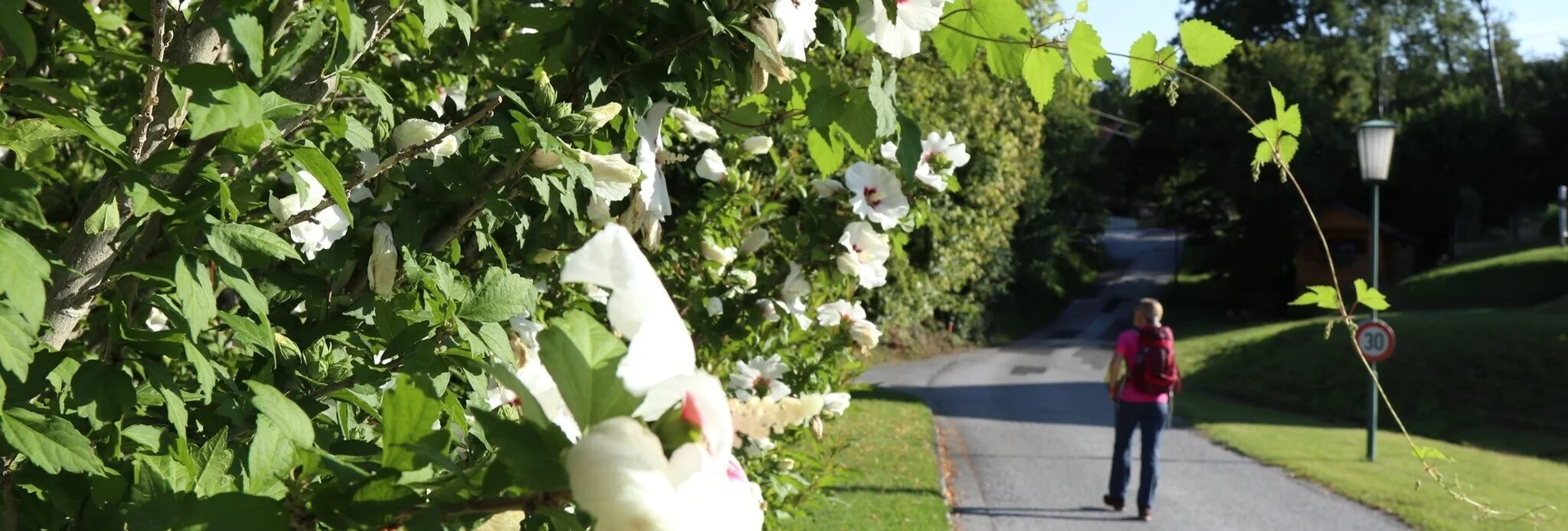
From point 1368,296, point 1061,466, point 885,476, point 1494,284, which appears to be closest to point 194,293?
point 1368,296

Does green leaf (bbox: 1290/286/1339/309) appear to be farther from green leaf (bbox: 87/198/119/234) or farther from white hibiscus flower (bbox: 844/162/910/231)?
green leaf (bbox: 87/198/119/234)

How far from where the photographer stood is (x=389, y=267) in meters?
1.46

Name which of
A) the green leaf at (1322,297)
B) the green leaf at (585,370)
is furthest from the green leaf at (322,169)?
the green leaf at (1322,297)

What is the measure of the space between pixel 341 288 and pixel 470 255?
254 millimetres

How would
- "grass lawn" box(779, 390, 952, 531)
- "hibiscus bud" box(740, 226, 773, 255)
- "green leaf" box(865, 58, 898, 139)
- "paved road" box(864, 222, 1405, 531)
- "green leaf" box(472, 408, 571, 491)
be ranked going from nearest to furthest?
"green leaf" box(472, 408, 571, 491) < "green leaf" box(865, 58, 898, 139) < "hibiscus bud" box(740, 226, 773, 255) < "grass lawn" box(779, 390, 952, 531) < "paved road" box(864, 222, 1405, 531)

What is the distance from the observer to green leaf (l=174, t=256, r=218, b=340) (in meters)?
1.08

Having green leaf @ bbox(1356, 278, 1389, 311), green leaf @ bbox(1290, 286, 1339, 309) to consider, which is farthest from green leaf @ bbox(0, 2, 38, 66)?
green leaf @ bbox(1356, 278, 1389, 311)

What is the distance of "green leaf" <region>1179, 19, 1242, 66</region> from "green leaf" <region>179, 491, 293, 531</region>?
1.55 m

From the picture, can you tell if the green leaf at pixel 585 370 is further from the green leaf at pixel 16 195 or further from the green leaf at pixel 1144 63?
the green leaf at pixel 1144 63

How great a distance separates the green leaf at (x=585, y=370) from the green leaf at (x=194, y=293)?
51 centimetres

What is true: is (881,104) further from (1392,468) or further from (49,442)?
(1392,468)

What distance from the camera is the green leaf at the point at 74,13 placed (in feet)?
3.92

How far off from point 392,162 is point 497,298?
212mm

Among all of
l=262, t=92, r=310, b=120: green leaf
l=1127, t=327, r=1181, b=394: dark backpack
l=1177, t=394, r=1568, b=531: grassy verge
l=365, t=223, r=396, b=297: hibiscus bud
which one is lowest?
l=1177, t=394, r=1568, b=531: grassy verge
